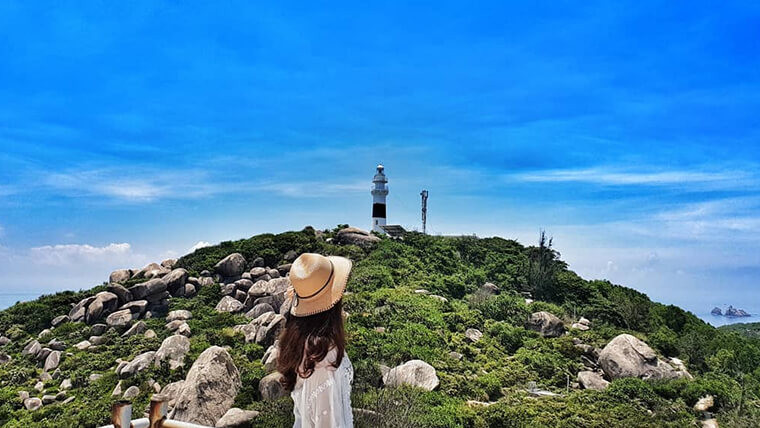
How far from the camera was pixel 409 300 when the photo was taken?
1409 cm

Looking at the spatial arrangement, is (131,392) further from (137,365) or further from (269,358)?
(269,358)

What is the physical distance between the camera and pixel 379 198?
2609 cm

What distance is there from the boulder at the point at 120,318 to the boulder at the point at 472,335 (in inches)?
351

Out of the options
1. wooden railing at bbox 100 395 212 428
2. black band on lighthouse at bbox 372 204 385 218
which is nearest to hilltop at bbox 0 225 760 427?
wooden railing at bbox 100 395 212 428

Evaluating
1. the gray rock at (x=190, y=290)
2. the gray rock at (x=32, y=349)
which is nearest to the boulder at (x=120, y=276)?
the gray rock at (x=190, y=290)

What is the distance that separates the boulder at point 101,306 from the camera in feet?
50.8

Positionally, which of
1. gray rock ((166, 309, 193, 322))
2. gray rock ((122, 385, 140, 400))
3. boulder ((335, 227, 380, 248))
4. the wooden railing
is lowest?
gray rock ((122, 385, 140, 400))

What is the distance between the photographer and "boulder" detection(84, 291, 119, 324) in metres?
15.5

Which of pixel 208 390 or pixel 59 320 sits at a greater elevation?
pixel 59 320

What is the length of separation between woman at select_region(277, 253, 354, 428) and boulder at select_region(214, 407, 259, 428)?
18.6 feet

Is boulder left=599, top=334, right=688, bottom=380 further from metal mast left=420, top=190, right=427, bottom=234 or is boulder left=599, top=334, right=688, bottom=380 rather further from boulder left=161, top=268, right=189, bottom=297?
metal mast left=420, top=190, right=427, bottom=234

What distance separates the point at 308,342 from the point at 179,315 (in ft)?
41.9

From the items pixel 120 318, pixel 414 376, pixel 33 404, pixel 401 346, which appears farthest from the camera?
pixel 120 318

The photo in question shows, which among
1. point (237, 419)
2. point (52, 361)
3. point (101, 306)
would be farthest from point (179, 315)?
point (237, 419)
